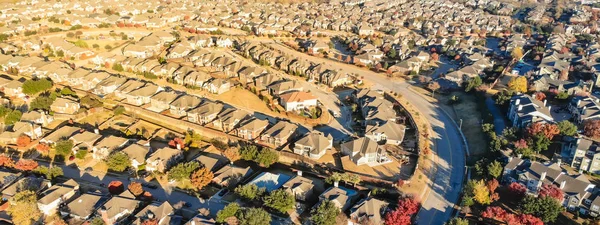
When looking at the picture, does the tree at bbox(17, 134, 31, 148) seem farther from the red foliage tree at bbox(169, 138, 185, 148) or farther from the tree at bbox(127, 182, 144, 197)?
the tree at bbox(127, 182, 144, 197)

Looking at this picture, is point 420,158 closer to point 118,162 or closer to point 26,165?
point 118,162

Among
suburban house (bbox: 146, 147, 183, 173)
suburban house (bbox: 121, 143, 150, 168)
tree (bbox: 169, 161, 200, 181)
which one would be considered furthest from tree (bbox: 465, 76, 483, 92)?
suburban house (bbox: 121, 143, 150, 168)

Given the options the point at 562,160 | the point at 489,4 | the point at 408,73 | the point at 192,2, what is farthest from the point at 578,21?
the point at 192,2

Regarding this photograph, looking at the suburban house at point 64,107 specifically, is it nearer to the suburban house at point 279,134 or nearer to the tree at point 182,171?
the tree at point 182,171

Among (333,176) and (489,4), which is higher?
(333,176)

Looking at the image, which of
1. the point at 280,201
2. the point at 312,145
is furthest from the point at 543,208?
the point at 312,145

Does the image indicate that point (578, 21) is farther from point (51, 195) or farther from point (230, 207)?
point (51, 195)

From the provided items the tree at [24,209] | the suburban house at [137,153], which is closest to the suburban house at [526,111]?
the suburban house at [137,153]
